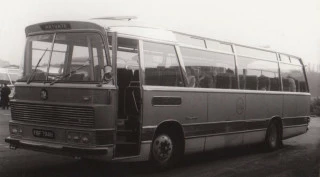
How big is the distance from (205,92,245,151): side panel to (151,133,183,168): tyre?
1.19 meters

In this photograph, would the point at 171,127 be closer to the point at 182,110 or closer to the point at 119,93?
the point at 182,110

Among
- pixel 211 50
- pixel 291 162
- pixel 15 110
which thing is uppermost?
pixel 211 50

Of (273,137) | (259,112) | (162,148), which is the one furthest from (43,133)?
(273,137)

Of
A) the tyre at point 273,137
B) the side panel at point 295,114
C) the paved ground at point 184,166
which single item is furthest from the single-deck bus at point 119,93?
the side panel at point 295,114

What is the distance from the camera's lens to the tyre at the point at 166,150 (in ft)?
31.8

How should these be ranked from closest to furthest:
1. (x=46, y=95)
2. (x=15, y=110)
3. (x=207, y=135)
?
(x=46, y=95) → (x=15, y=110) → (x=207, y=135)

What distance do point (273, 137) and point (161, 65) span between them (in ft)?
19.7

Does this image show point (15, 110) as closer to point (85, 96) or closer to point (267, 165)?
point (85, 96)

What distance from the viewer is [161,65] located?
9977 millimetres

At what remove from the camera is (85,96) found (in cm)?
851

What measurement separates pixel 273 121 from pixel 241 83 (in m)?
2.43

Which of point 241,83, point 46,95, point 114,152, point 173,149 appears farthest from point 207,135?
point 46,95

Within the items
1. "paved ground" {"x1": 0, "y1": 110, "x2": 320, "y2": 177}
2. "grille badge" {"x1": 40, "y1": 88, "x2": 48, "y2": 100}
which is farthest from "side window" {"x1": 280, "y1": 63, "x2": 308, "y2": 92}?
"grille badge" {"x1": 40, "y1": 88, "x2": 48, "y2": 100}

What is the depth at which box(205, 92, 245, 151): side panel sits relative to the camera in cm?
1147
